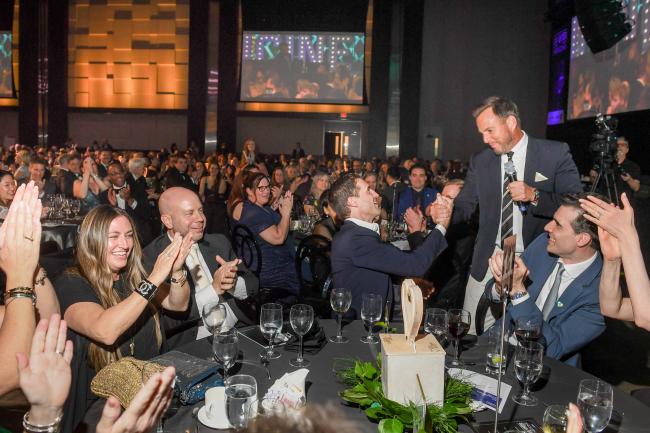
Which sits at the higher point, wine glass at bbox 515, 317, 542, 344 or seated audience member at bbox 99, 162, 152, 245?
seated audience member at bbox 99, 162, 152, 245

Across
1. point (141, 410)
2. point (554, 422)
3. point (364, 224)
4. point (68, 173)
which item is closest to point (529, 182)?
point (364, 224)

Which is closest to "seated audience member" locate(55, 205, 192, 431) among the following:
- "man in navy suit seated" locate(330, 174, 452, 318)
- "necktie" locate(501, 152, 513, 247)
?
Result: "man in navy suit seated" locate(330, 174, 452, 318)

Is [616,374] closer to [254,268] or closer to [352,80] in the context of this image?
[254,268]

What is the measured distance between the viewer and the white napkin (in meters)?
1.50

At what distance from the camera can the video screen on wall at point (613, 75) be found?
758 centimetres

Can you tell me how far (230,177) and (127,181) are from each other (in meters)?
2.77

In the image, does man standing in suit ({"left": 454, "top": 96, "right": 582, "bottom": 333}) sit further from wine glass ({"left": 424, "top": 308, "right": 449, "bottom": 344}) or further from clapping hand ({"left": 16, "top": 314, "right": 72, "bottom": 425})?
clapping hand ({"left": 16, "top": 314, "right": 72, "bottom": 425})

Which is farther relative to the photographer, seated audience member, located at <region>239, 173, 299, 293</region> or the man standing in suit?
seated audience member, located at <region>239, 173, 299, 293</region>

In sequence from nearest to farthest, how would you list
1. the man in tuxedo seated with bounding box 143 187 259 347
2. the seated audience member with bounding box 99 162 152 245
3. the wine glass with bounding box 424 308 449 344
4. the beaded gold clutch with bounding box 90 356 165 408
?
the beaded gold clutch with bounding box 90 356 165 408
the wine glass with bounding box 424 308 449 344
the man in tuxedo seated with bounding box 143 187 259 347
the seated audience member with bounding box 99 162 152 245

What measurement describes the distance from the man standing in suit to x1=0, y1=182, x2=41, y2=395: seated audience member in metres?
2.37

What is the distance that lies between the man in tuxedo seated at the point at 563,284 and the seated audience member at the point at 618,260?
0.11 m

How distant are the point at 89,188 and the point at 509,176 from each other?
519 centimetres

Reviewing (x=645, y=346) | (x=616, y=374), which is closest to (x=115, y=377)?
(x=616, y=374)

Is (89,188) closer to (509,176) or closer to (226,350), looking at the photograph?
(509,176)
